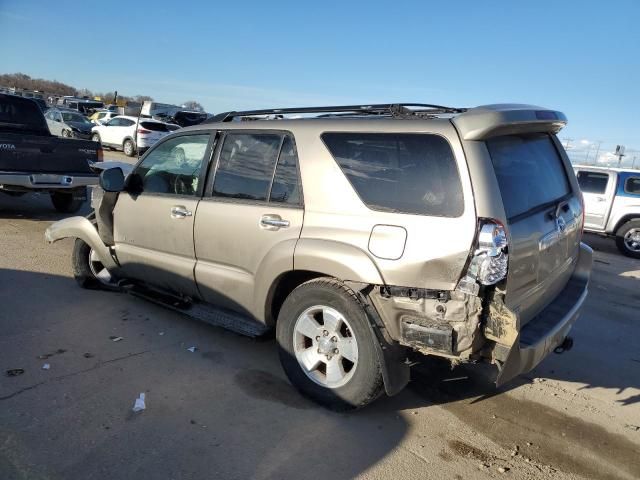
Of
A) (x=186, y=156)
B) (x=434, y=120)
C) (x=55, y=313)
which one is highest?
(x=434, y=120)

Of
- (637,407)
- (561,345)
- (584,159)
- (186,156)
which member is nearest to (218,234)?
(186,156)

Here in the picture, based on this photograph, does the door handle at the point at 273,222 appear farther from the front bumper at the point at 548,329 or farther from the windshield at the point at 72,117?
the windshield at the point at 72,117

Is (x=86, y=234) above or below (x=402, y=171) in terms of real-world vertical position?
below

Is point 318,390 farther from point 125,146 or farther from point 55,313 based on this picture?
point 125,146

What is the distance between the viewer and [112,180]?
4.72m

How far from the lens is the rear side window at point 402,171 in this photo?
9.57 feet

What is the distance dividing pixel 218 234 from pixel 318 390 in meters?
1.41

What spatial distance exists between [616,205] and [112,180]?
36.1 feet

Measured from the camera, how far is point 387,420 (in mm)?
3363

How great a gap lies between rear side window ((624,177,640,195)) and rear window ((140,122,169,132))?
17306 millimetres

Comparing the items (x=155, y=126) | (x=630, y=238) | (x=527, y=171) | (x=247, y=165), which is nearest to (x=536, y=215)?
(x=527, y=171)

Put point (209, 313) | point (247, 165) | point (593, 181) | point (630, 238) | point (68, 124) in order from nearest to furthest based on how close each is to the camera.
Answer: point (247, 165) < point (209, 313) < point (630, 238) < point (593, 181) < point (68, 124)

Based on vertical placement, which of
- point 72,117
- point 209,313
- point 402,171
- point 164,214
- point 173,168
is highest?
point 72,117

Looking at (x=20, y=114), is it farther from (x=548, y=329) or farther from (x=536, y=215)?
(x=548, y=329)
